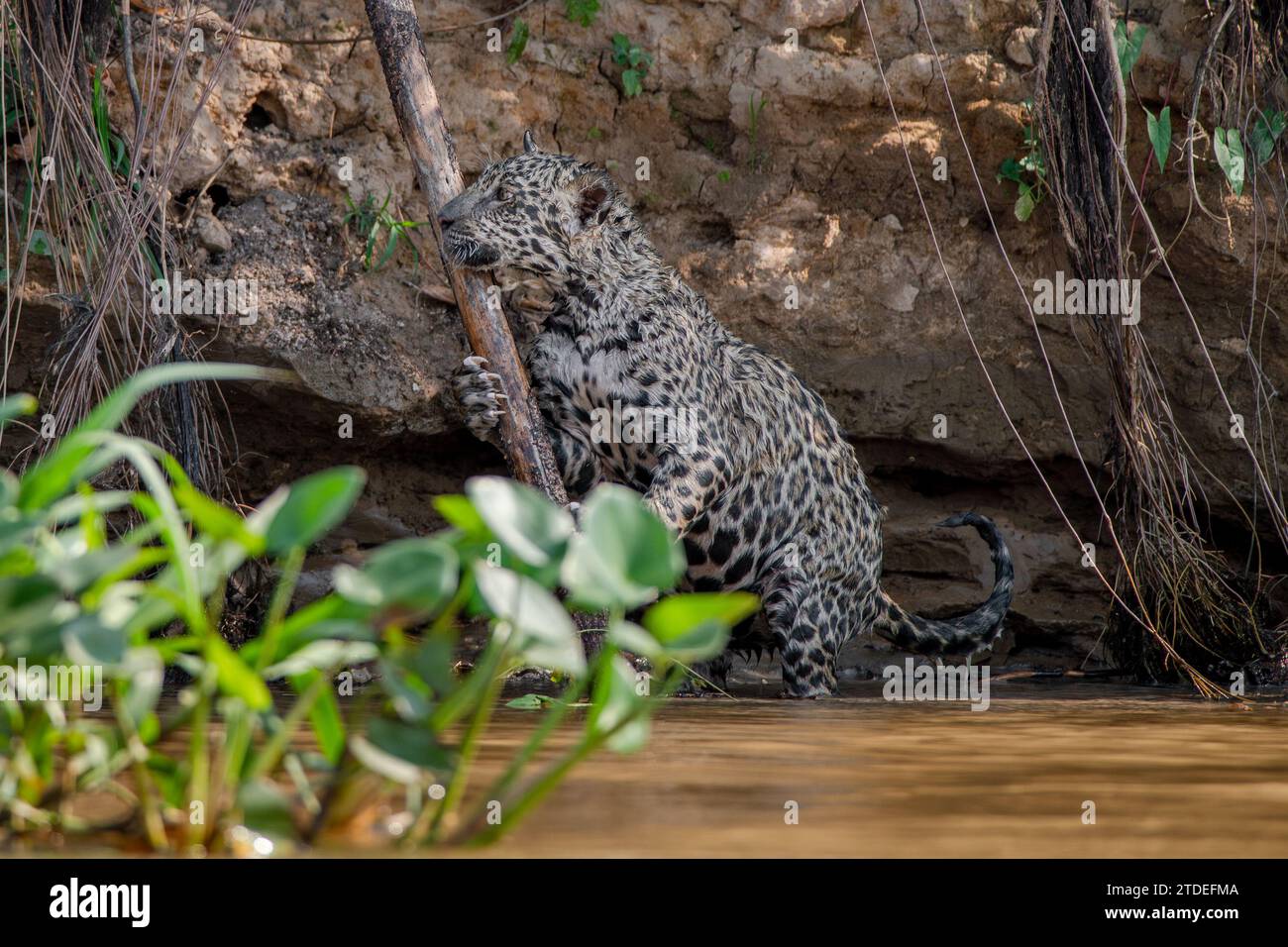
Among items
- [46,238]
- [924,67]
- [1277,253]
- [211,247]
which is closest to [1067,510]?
[1277,253]

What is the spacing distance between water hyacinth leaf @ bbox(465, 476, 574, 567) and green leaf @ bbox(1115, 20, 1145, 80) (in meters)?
4.99

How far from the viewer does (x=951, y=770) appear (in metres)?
3.09

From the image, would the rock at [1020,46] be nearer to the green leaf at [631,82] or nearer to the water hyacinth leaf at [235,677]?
the green leaf at [631,82]

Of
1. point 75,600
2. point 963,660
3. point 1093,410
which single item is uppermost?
point 1093,410

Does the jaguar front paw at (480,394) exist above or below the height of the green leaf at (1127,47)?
below

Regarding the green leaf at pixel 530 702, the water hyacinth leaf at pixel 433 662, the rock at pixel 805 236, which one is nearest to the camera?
the water hyacinth leaf at pixel 433 662

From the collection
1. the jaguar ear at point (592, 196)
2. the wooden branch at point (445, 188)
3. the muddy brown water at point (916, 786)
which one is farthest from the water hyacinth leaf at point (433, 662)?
the jaguar ear at point (592, 196)

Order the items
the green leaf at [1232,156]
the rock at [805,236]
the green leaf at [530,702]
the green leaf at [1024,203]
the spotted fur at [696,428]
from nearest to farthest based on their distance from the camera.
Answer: the green leaf at [530,702] → the spotted fur at [696,428] → the green leaf at [1232,156] → the rock at [805,236] → the green leaf at [1024,203]

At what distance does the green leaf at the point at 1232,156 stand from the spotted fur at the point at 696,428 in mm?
1800

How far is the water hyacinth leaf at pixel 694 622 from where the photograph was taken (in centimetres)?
180

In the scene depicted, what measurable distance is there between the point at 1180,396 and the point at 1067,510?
0.81 m

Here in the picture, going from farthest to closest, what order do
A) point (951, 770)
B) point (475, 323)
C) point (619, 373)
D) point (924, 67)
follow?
point (924, 67), point (619, 373), point (475, 323), point (951, 770)

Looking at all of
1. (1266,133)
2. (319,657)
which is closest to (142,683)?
(319,657)

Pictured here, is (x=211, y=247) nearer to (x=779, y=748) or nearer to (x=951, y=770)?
(x=779, y=748)
